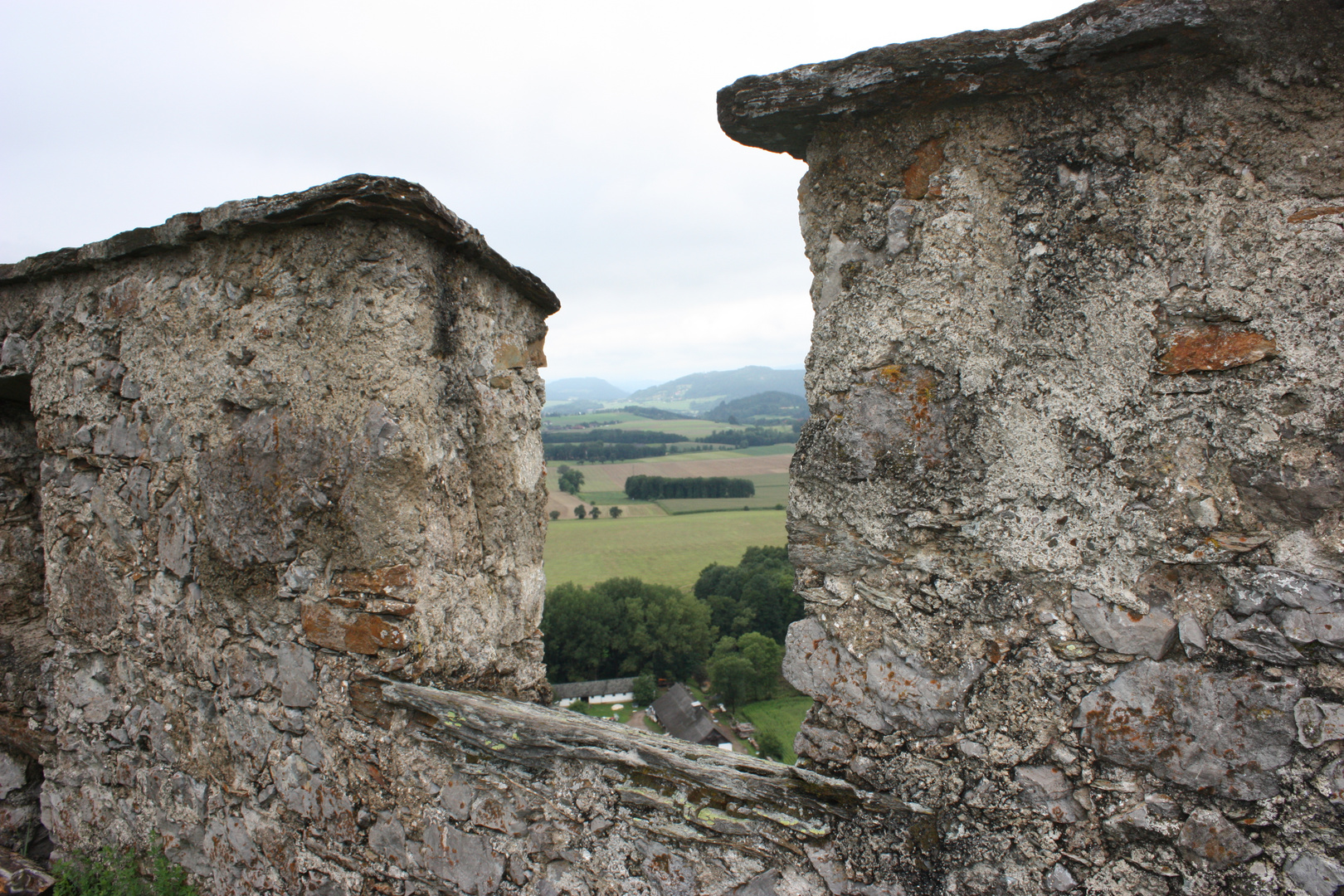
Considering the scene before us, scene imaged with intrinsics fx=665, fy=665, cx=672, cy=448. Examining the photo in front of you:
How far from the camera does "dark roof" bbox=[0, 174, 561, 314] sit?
7.39 feet

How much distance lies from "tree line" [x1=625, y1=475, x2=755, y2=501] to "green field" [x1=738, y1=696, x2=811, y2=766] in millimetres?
15718

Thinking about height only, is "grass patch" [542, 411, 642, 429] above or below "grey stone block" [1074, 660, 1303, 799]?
above

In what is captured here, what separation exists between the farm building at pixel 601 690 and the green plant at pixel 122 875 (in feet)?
59.9

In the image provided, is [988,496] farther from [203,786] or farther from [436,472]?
[203,786]

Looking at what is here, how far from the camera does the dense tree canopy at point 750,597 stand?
973 inches

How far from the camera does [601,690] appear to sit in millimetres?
21531

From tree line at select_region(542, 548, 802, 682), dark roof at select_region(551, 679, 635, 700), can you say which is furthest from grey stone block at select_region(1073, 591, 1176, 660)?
tree line at select_region(542, 548, 802, 682)

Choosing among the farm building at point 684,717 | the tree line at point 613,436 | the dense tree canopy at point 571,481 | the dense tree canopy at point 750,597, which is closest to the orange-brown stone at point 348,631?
the farm building at point 684,717

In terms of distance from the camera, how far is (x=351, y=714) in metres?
2.49

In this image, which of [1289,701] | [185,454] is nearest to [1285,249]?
[1289,701]

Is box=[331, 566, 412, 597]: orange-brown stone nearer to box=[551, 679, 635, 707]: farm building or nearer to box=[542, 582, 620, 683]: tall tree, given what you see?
box=[551, 679, 635, 707]: farm building

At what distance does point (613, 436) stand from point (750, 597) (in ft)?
120

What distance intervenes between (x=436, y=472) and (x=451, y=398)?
30 cm

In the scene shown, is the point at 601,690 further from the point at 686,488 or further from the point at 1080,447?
the point at 1080,447
